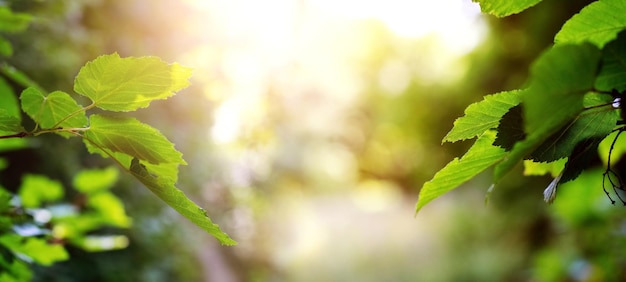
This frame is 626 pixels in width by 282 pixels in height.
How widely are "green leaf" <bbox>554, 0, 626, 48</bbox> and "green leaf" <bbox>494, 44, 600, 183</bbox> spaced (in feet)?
0.18

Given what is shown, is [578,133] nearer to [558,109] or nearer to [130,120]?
[558,109]

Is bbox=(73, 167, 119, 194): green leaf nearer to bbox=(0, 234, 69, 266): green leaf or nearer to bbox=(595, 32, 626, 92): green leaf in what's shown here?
bbox=(0, 234, 69, 266): green leaf

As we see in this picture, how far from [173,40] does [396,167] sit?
3542 mm

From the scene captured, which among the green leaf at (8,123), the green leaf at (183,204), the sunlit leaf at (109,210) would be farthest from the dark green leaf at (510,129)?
the sunlit leaf at (109,210)

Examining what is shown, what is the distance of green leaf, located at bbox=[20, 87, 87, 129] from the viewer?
288 millimetres

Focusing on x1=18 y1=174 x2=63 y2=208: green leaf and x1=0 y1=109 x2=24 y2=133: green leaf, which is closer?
x1=0 y1=109 x2=24 y2=133: green leaf

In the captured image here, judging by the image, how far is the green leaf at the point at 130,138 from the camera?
0.27 metres

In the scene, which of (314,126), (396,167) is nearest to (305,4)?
(314,126)

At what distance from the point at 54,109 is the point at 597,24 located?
0.27 meters

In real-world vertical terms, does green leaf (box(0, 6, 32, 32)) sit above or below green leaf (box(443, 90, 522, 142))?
above

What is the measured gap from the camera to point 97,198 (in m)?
0.63

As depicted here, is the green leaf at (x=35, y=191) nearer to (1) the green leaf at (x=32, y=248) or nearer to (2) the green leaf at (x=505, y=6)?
(1) the green leaf at (x=32, y=248)

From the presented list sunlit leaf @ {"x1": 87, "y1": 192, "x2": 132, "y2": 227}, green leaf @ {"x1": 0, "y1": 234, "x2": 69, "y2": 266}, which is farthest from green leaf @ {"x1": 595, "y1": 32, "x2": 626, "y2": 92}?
sunlit leaf @ {"x1": 87, "y1": 192, "x2": 132, "y2": 227}

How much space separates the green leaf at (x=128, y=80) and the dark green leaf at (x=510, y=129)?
0.48 feet
